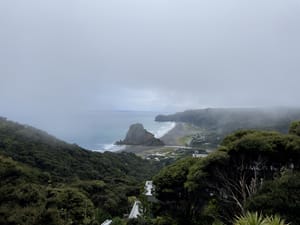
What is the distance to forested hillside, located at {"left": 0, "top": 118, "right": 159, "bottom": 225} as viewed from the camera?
40.8ft

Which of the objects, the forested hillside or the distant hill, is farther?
the distant hill

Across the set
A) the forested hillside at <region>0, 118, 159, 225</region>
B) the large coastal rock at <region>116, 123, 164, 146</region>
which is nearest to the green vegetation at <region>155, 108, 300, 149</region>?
the large coastal rock at <region>116, 123, 164, 146</region>

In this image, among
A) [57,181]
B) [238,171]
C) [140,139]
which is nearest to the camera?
[238,171]

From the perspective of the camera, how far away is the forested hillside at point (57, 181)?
12432mm

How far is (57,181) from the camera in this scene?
1347 inches

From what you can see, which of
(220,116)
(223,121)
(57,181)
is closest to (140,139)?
(57,181)

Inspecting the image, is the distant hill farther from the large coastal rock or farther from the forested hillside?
the forested hillside

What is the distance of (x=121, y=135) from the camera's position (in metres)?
110

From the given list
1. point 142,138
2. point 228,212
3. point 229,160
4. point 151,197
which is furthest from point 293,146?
point 142,138

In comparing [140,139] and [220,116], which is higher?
[220,116]

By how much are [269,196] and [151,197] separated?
782 cm

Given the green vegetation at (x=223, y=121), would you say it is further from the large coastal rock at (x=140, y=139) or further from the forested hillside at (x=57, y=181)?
the forested hillside at (x=57, y=181)

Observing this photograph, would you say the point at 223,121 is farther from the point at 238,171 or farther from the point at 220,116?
the point at 238,171

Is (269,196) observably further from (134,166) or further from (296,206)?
(134,166)
